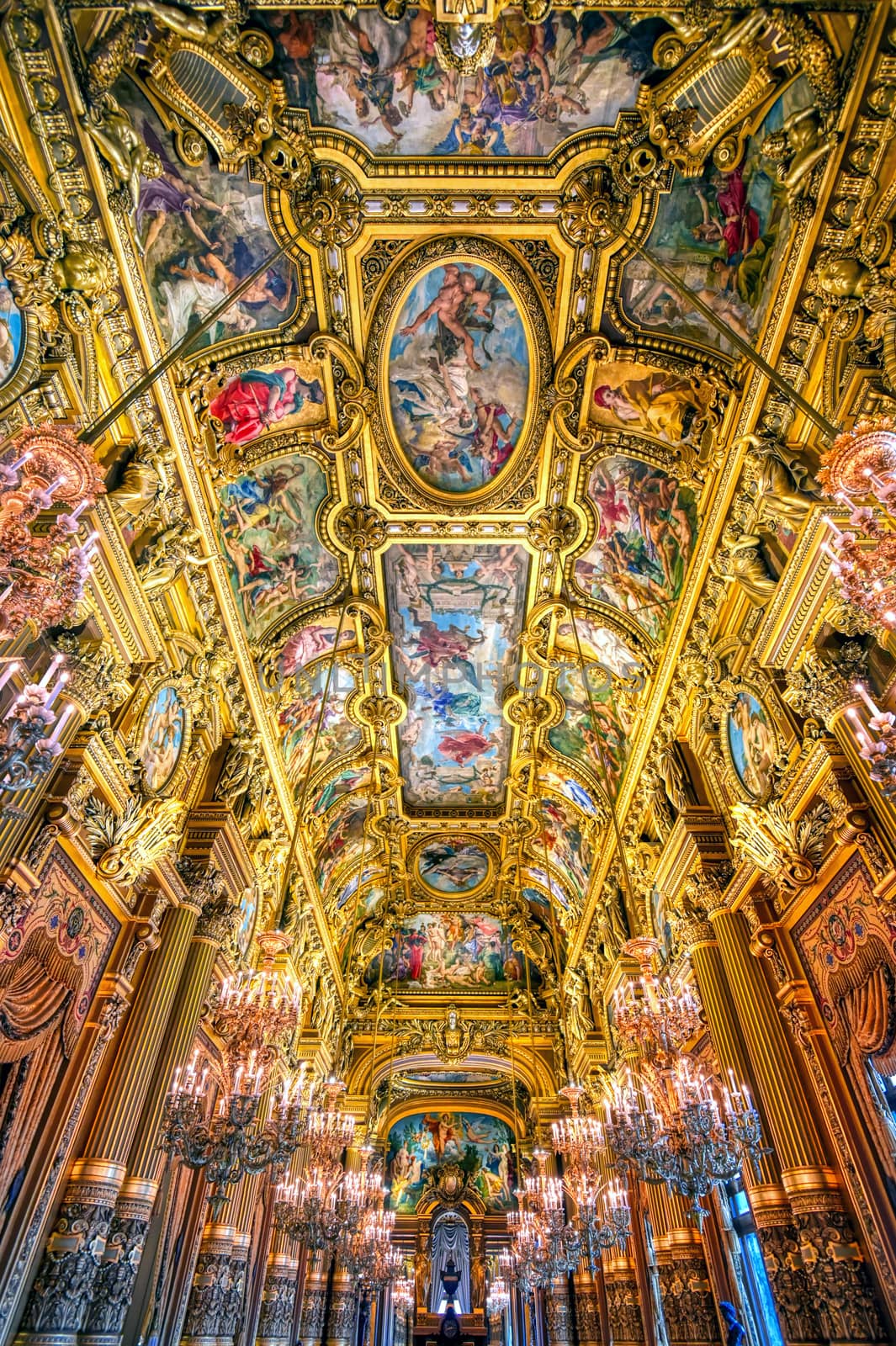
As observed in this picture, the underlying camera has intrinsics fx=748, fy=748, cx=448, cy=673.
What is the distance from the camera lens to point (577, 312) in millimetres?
9695

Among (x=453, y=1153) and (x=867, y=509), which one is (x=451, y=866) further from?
(x=867, y=509)

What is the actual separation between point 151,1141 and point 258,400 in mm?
9022

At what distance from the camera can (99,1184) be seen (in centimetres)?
745

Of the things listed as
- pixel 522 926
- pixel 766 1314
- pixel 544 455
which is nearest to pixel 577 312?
pixel 544 455

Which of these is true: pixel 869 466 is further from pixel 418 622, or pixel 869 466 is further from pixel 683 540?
pixel 418 622

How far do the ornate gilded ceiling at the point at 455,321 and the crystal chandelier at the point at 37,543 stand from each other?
2.78 m

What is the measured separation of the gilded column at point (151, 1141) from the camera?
23.7 feet

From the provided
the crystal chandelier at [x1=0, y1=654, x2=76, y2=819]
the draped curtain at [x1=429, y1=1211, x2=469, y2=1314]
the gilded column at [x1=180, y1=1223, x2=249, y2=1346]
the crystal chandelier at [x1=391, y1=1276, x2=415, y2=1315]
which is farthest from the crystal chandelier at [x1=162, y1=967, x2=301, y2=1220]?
the draped curtain at [x1=429, y1=1211, x2=469, y2=1314]

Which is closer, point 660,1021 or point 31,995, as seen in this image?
point 31,995

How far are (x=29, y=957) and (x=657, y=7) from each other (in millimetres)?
10746

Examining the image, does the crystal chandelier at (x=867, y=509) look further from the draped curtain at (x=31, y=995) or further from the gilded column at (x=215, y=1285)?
the gilded column at (x=215, y=1285)

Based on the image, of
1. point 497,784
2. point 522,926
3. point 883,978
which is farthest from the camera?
point 522,926

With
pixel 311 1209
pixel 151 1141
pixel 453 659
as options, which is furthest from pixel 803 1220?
pixel 453 659

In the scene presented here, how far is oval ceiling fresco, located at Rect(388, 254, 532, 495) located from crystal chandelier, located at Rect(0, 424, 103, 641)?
240 inches
